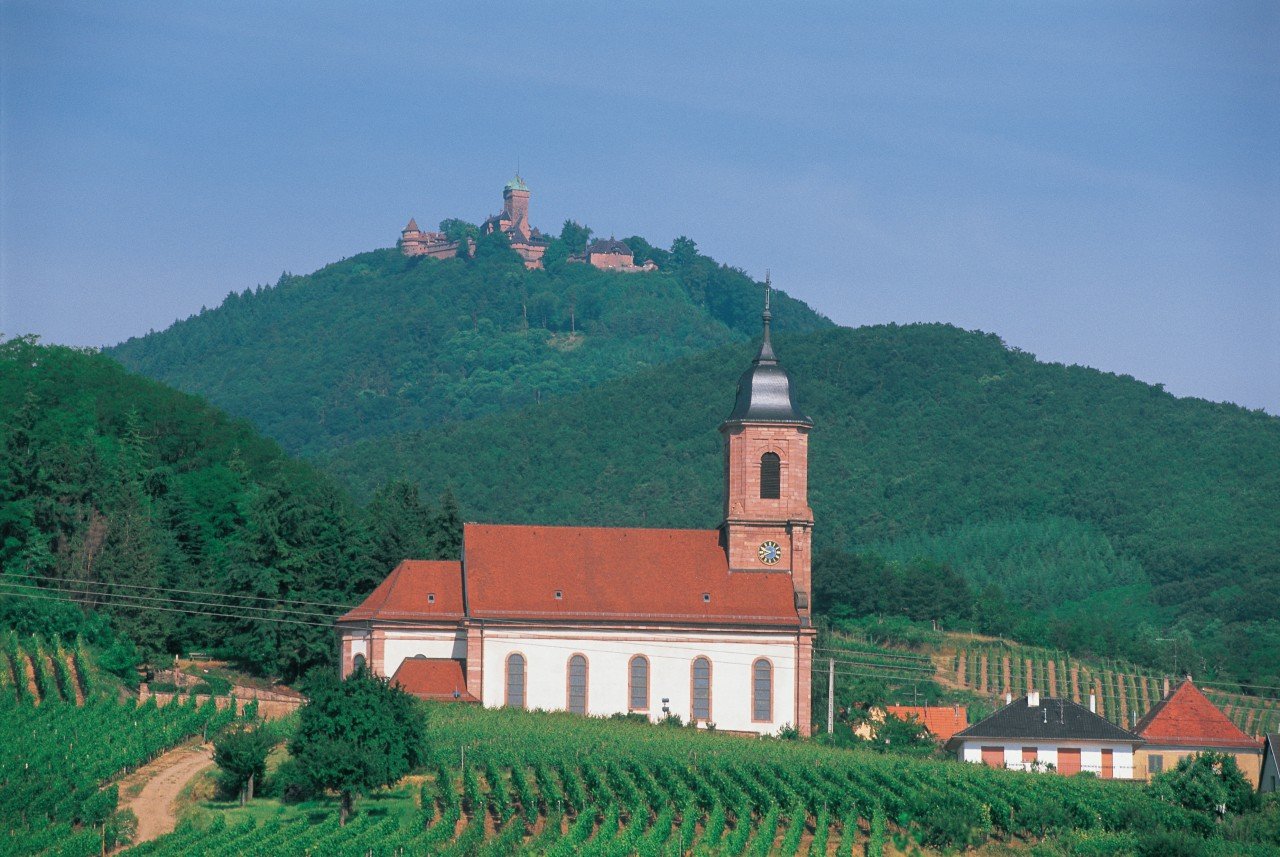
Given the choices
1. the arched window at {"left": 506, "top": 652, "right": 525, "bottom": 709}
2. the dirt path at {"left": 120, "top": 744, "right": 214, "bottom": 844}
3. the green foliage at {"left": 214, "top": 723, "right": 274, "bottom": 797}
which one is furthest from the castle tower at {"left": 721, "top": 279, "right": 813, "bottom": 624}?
the green foliage at {"left": 214, "top": 723, "right": 274, "bottom": 797}

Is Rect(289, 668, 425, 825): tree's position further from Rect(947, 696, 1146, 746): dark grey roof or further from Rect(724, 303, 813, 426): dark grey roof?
Rect(724, 303, 813, 426): dark grey roof

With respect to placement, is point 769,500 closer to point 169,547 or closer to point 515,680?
point 515,680

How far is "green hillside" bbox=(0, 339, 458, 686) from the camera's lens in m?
68.7

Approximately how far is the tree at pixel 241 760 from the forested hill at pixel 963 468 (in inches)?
2773

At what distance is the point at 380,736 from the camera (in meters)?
51.1

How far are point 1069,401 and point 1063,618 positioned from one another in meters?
35.4

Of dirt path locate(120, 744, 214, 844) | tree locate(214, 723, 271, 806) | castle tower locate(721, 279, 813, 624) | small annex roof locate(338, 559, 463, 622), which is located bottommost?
dirt path locate(120, 744, 214, 844)

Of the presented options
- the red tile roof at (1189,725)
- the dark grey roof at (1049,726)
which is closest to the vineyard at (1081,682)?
the red tile roof at (1189,725)

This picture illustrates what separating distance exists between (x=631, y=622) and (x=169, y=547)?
20014mm

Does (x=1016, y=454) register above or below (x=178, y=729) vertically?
above

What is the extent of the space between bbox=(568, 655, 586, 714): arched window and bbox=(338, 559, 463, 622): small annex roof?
4050mm

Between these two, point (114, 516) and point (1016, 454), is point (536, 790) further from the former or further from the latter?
point (1016, 454)

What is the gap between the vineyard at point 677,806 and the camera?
46000mm

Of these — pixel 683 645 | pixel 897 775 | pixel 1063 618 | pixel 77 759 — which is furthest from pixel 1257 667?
pixel 77 759
